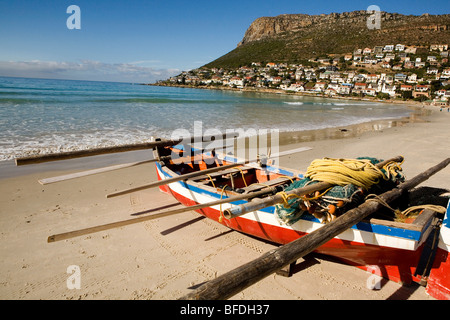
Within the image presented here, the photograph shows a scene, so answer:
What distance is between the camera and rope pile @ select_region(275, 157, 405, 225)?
132 inches

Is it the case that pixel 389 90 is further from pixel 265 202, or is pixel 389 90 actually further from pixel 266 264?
pixel 266 264

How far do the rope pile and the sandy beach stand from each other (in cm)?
89

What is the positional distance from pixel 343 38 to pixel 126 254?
481 ft

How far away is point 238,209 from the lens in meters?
2.92

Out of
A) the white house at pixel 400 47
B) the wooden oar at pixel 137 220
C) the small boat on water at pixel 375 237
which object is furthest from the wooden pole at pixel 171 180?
the white house at pixel 400 47

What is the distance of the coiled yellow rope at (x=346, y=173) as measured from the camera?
358 centimetres

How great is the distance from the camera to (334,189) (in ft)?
11.4

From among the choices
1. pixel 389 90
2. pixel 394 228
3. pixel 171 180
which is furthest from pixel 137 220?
pixel 389 90

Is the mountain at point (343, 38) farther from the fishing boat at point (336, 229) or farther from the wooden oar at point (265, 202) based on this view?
Answer: the wooden oar at point (265, 202)

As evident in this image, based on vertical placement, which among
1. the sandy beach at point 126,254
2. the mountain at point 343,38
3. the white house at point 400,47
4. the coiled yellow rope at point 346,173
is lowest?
the sandy beach at point 126,254

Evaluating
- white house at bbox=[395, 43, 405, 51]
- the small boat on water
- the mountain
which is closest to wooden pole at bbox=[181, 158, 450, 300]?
the small boat on water

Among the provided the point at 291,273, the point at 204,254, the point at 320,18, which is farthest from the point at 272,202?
the point at 320,18

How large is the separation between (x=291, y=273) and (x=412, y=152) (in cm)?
946

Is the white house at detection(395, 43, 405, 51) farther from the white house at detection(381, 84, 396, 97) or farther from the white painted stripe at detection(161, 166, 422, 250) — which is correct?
the white painted stripe at detection(161, 166, 422, 250)
